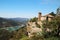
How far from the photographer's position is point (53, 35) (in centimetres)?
1514

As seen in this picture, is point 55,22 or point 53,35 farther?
point 55,22

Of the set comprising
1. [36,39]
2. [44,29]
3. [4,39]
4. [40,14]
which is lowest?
[4,39]

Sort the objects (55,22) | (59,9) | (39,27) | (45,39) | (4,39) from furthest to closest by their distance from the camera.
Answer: (4,39), (59,9), (39,27), (55,22), (45,39)

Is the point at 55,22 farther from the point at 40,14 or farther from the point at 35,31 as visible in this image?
the point at 40,14

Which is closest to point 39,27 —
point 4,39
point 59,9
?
point 59,9

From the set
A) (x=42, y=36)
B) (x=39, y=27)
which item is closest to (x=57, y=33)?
(x=42, y=36)

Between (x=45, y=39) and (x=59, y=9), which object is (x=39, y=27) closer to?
(x=45, y=39)

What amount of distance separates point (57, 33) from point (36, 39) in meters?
2.54

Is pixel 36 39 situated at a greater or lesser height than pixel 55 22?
lesser

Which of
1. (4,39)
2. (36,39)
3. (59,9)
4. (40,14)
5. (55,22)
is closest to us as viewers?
(36,39)

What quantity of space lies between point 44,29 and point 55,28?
1.31m

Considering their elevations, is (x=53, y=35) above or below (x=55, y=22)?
below

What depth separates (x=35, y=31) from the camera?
1705 centimetres

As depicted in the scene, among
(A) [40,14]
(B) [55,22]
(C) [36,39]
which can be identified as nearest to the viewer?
(C) [36,39]
